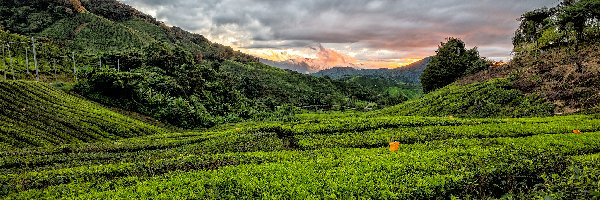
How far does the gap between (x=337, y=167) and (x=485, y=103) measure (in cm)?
3016

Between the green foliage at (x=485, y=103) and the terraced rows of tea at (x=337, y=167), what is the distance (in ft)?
28.6

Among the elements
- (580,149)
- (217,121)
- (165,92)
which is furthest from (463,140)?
(165,92)

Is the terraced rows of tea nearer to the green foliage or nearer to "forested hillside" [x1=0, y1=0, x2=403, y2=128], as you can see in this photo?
the green foliage

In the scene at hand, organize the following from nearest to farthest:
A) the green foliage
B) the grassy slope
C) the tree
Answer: the grassy slope → the green foliage → the tree

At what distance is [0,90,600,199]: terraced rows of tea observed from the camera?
45.4ft

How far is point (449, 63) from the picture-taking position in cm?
7050

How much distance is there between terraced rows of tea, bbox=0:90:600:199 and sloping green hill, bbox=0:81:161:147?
2368 millimetres

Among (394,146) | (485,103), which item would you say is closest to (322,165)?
(394,146)

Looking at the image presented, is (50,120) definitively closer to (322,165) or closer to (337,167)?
(322,165)

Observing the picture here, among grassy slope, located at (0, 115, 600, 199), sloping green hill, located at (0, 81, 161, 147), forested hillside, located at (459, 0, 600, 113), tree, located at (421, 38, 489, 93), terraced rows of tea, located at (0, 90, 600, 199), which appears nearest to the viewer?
terraced rows of tea, located at (0, 90, 600, 199)

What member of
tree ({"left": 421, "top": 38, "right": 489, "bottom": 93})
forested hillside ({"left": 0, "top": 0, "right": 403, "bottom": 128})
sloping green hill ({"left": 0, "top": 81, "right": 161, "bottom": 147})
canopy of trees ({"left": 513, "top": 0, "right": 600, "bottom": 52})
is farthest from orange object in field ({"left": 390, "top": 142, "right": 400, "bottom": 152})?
tree ({"left": 421, "top": 38, "right": 489, "bottom": 93})

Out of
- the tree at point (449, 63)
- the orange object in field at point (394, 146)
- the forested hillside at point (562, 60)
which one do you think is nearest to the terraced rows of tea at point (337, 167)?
the orange object in field at point (394, 146)

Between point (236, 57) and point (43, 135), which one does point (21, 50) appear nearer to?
point (43, 135)

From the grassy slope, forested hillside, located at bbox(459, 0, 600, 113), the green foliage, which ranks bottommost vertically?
the grassy slope
